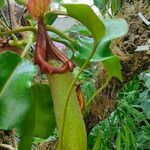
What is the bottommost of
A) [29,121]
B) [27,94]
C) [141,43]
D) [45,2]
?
[141,43]

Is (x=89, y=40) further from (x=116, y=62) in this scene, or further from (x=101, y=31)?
(x=101, y=31)

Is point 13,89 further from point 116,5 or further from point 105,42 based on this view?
point 116,5

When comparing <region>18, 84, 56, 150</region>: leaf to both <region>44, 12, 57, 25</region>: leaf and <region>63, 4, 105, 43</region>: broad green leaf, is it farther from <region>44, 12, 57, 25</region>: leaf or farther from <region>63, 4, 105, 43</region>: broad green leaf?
<region>63, 4, 105, 43</region>: broad green leaf

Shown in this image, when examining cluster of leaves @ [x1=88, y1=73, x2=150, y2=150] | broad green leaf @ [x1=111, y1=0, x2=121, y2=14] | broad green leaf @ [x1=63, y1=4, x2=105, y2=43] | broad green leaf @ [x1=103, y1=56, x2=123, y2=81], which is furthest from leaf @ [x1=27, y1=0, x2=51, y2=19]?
cluster of leaves @ [x1=88, y1=73, x2=150, y2=150]

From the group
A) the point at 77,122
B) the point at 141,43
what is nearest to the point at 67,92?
the point at 77,122

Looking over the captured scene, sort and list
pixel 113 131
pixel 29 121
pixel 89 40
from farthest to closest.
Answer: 1. pixel 113 131
2. pixel 89 40
3. pixel 29 121

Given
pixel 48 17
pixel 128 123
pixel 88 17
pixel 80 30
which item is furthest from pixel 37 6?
pixel 128 123

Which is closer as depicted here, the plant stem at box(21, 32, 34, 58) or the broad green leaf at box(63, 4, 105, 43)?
the broad green leaf at box(63, 4, 105, 43)
